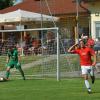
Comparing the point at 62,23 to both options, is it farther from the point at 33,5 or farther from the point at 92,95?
the point at 92,95

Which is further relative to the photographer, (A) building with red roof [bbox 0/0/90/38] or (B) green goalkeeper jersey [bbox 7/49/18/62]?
(A) building with red roof [bbox 0/0/90/38]

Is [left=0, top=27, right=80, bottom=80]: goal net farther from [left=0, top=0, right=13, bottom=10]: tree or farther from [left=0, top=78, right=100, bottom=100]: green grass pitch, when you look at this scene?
[left=0, top=0, right=13, bottom=10]: tree

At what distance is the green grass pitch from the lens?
16.1 m

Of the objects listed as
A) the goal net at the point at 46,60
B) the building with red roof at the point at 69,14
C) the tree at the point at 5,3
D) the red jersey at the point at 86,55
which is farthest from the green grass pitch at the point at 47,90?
the tree at the point at 5,3

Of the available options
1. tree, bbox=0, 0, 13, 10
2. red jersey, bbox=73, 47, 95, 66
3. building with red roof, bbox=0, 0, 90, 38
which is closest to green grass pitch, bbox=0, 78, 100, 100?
red jersey, bbox=73, 47, 95, 66

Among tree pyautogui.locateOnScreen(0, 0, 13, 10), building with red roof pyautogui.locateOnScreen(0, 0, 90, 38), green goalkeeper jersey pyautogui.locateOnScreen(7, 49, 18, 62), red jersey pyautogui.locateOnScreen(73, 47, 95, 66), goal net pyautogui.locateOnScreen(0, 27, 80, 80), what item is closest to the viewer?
red jersey pyautogui.locateOnScreen(73, 47, 95, 66)

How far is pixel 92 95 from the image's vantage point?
16406mm

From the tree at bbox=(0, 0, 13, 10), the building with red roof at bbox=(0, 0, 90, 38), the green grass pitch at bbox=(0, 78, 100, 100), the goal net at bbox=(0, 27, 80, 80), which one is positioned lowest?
the green grass pitch at bbox=(0, 78, 100, 100)

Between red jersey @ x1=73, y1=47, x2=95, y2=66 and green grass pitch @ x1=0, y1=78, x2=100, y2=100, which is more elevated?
red jersey @ x1=73, y1=47, x2=95, y2=66

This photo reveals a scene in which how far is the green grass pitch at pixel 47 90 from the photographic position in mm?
16141

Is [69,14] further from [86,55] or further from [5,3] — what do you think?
[86,55]

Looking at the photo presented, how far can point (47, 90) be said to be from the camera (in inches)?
719

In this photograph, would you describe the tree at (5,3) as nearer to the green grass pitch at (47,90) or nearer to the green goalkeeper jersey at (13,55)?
the green goalkeeper jersey at (13,55)

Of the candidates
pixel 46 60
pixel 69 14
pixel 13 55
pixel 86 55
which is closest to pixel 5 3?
pixel 69 14
